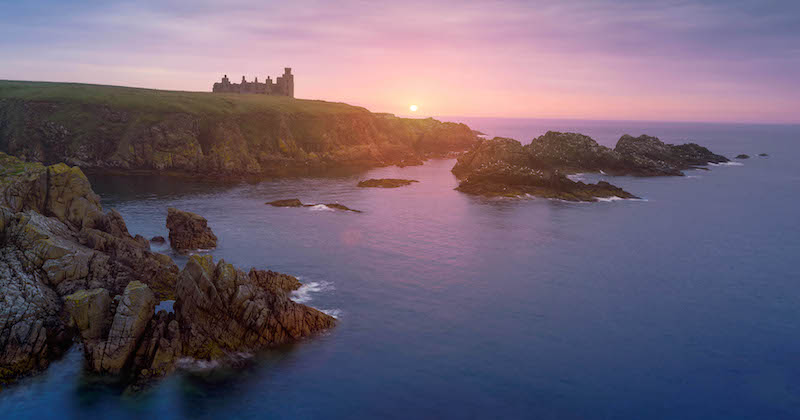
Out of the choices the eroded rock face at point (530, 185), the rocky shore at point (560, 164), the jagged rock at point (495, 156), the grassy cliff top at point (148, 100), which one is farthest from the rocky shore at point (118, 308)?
the grassy cliff top at point (148, 100)

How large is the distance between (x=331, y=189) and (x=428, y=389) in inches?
3014

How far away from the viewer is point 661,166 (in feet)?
452

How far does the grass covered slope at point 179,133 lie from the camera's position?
4683 inches

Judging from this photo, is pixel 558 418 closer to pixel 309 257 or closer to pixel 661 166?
pixel 309 257

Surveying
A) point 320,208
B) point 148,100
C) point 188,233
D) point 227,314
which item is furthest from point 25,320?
point 148,100

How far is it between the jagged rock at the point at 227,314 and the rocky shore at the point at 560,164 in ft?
223

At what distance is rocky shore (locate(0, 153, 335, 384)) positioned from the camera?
32219 millimetres

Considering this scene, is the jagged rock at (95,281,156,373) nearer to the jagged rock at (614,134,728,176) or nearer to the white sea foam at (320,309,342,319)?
the white sea foam at (320,309,342,319)

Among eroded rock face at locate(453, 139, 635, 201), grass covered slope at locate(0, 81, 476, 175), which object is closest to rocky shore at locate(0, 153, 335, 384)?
eroded rock face at locate(453, 139, 635, 201)

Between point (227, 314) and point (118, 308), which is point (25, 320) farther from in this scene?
point (227, 314)

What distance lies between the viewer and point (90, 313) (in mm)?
33219

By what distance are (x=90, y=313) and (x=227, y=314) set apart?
8.68m

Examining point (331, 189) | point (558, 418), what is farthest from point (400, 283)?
point (331, 189)

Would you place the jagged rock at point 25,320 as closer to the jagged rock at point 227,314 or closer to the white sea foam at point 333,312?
the jagged rock at point 227,314
